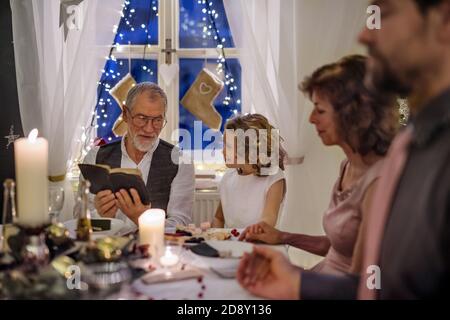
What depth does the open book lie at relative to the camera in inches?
55.0

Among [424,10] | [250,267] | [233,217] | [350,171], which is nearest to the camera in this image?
[424,10]

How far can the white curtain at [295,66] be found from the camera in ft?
7.09

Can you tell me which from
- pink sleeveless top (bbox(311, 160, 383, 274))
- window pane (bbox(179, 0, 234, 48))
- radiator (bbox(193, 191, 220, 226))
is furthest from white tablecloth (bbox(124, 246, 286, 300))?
window pane (bbox(179, 0, 234, 48))

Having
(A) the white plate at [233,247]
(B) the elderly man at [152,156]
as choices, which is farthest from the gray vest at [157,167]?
(A) the white plate at [233,247]

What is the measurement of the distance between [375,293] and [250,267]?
239mm

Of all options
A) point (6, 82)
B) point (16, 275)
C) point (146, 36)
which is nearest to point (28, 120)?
point (6, 82)

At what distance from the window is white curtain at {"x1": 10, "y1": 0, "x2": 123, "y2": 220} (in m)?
0.27

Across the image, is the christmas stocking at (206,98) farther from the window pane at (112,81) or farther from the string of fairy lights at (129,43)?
the window pane at (112,81)

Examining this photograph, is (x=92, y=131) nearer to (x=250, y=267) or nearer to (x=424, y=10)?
(x=250, y=267)

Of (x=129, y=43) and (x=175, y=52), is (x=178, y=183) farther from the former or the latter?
(x=129, y=43)

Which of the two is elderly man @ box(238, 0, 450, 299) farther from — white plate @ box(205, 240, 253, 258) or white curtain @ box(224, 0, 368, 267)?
white curtain @ box(224, 0, 368, 267)

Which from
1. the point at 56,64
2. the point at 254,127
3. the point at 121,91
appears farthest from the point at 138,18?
the point at 254,127

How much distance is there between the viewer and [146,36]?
279 centimetres

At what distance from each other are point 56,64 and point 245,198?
3.98 feet
